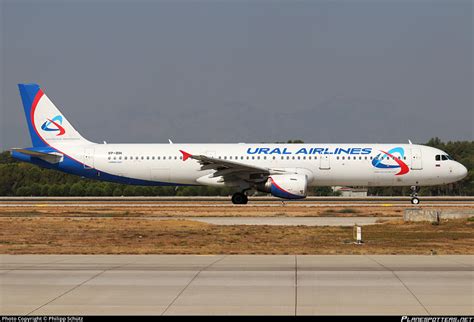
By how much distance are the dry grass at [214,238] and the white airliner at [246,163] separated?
44.4ft

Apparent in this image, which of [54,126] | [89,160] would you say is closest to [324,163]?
[89,160]

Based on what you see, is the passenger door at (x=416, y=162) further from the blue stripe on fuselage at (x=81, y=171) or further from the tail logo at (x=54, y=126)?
the tail logo at (x=54, y=126)

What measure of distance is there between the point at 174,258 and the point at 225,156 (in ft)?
90.1

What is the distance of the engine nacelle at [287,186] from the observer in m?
42.5

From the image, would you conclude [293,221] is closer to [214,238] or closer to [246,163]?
[214,238]

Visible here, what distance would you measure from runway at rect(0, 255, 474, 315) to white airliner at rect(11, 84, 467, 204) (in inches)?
1009

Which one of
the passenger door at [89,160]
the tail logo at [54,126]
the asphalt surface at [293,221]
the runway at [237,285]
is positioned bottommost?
the runway at [237,285]

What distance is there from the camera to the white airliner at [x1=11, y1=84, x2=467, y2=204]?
44.9 metres

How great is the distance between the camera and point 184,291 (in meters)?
13.3

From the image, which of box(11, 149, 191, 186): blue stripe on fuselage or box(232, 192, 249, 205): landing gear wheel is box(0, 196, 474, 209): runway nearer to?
box(232, 192, 249, 205): landing gear wheel

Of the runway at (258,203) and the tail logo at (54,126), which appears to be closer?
the runway at (258,203)

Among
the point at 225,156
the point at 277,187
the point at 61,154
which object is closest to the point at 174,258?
the point at 277,187

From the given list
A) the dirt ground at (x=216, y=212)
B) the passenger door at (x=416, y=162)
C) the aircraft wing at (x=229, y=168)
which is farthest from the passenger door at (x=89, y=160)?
the passenger door at (x=416, y=162)

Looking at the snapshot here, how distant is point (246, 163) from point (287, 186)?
4.19 m
